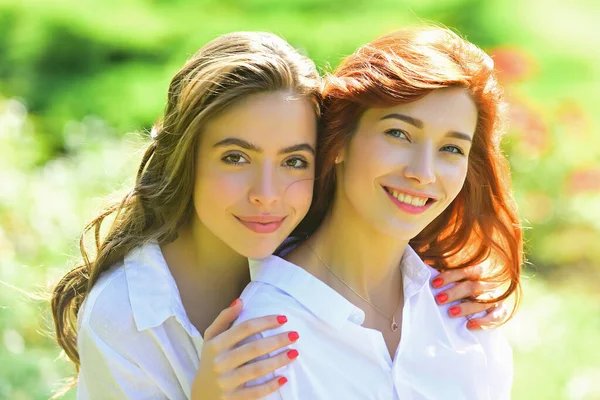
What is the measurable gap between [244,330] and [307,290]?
0.27 metres

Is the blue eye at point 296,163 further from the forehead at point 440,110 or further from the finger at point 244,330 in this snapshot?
the finger at point 244,330

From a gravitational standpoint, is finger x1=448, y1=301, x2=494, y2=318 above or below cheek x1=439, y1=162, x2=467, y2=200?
below

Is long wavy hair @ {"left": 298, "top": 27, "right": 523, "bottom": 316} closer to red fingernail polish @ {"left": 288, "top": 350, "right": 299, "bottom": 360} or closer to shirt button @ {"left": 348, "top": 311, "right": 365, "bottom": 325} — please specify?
shirt button @ {"left": 348, "top": 311, "right": 365, "bottom": 325}

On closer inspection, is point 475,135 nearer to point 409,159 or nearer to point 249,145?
point 409,159

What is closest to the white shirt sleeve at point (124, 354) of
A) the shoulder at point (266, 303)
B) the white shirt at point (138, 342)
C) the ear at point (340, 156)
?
the white shirt at point (138, 342)

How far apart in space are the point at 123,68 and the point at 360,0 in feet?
7.51

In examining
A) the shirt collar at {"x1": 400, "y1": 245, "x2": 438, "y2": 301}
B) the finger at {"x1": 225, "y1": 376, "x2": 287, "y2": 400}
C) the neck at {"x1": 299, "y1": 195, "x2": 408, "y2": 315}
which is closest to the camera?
the finger at {"x1": 225, "y1": 376, "x2": 287, "y2": 400}

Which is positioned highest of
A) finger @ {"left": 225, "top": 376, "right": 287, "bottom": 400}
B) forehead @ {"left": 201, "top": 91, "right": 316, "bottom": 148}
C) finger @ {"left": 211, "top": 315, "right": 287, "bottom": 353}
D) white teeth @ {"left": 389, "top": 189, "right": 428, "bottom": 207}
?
forehead @ {"left": 201, "top": 91, "right": 316, "bottom": 148}

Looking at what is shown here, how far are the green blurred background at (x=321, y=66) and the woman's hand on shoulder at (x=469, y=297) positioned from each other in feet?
7.24

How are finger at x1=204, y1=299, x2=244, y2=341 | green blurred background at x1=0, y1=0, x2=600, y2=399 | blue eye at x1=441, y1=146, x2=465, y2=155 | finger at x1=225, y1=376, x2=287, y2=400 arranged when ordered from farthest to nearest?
1. green blurred background at x1=0, y1=0, x2=600, y2=399
2. blue eye at x1=441, y1=146, x2=465, y2=155
3. finger at x1=204, y1=299, x2=244, y2=341
4. finger at x1=225, y1=376, x2=287, y2=400

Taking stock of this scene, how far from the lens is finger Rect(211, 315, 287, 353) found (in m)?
2.49

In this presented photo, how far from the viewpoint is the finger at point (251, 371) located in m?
2.46

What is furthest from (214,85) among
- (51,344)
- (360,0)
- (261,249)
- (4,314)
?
(360,0)

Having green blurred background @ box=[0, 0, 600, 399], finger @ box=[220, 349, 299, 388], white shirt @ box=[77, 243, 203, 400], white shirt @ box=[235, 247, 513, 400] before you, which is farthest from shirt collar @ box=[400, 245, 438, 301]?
green blurred background @ box=[0, 0, 600, 399]
